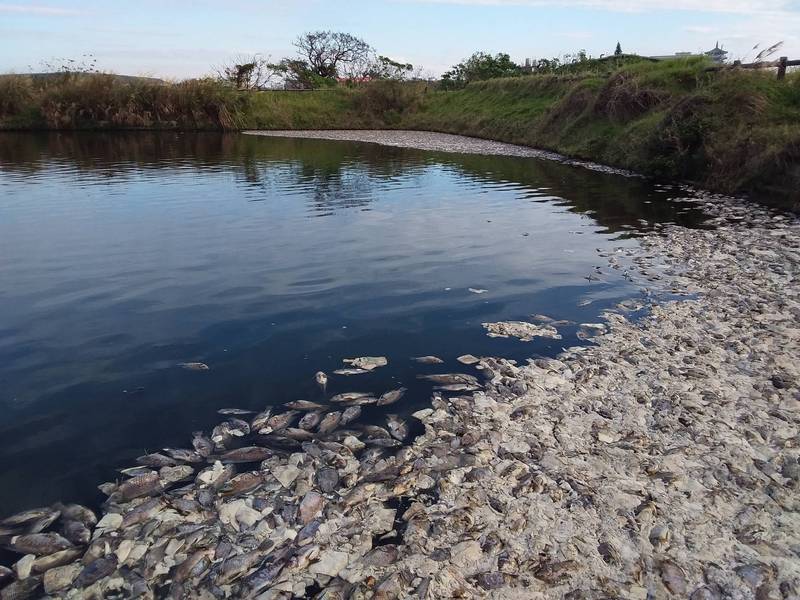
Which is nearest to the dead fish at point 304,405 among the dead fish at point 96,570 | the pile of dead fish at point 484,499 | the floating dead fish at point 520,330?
the pile of dead fish at point 484,499

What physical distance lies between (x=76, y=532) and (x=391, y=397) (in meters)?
4.22

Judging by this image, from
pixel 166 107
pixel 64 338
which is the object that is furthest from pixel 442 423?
pixel 166 107

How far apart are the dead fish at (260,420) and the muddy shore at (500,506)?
136 millimetres

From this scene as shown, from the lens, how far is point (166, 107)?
63.0 meters

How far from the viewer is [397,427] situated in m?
7.48

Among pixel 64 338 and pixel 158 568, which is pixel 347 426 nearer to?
pixel 158 568

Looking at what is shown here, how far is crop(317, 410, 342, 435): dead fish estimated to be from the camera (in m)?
7.44

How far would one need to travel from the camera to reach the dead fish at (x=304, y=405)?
26.2 feet

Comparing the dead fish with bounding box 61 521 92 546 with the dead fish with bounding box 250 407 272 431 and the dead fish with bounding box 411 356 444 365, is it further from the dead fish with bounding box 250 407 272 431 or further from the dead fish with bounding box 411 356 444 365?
the dead fish with bounding box 411 356 444 365

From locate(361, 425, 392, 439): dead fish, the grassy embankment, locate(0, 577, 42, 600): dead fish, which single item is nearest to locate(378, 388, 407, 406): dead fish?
locate(361, 425, 392, 439): dead fish

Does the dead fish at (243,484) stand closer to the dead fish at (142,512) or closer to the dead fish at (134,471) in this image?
the dead fish at (142,512)

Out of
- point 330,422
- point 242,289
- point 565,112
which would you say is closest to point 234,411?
point 330,422

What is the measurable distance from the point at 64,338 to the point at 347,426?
614cm

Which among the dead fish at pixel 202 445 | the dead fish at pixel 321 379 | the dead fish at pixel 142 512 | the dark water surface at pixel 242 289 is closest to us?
the dead fish at pixel 142 512
